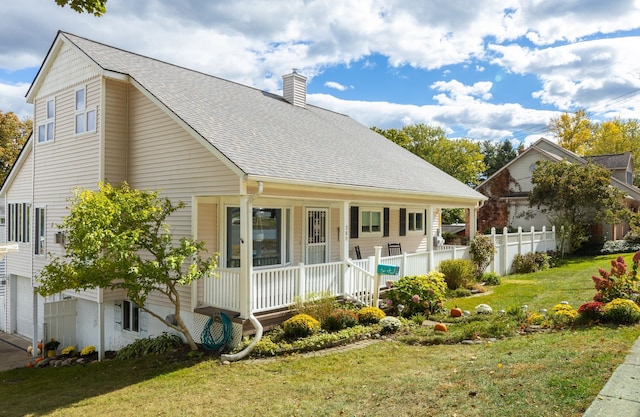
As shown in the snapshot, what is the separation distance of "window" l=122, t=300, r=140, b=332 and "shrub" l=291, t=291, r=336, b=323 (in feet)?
16.3

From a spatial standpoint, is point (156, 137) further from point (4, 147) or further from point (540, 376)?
point (4, 147)

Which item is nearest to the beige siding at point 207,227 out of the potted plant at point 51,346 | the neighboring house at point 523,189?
the potted plant at point 51,346

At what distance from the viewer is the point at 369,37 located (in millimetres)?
12680

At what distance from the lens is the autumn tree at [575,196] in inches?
894

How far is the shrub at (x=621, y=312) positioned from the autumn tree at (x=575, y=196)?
1631cm

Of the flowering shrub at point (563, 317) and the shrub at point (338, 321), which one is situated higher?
the flowering shrub at point (563, 317)

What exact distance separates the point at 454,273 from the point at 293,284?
644cm

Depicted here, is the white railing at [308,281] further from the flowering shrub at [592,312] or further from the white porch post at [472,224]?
the flowering shrub at [592,312]

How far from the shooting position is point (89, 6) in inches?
262

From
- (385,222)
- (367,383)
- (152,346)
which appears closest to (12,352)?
(152,346)

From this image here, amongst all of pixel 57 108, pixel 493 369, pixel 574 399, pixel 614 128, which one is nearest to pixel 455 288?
pixel 493 369

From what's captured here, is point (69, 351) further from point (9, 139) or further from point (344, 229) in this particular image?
point (9, 139)

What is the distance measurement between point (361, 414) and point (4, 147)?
36411mm

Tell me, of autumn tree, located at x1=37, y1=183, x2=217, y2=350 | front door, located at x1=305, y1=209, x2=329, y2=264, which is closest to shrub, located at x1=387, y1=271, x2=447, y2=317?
front door, located at x1=305, y1=209, x2=329, y2=264
